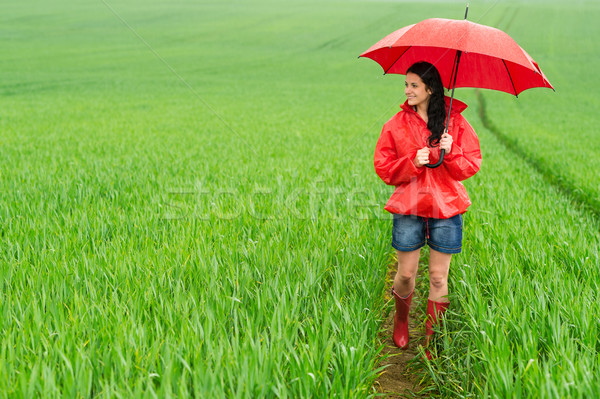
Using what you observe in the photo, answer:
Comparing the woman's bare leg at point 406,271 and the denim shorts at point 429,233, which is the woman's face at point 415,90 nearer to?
the denim shorts at point 429,233

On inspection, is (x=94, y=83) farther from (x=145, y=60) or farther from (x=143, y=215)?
(x=143, y=215)

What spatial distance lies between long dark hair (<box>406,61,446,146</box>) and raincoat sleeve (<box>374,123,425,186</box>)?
0.16 meters

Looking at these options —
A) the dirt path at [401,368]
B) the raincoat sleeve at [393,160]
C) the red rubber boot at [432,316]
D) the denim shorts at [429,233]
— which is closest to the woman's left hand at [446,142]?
the raincoat sleeve at [393,160]

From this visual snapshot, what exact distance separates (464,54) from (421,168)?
2.73ft

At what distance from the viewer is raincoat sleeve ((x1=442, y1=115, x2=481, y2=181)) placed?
8.04 ft

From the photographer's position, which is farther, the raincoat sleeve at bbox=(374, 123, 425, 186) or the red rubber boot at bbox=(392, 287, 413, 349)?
the red rubber boot at bbox=(392, 287, 413, 349)

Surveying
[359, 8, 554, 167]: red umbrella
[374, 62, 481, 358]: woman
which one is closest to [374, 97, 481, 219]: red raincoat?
[374, 62, 481, 358]: woman

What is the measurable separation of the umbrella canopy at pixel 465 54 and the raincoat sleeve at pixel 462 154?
354 mm

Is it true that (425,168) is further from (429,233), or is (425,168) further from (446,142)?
(429,233)

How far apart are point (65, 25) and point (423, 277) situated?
196 feet

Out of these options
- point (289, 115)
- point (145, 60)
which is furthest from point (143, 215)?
point (145, 60)

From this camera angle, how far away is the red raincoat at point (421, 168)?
250cm

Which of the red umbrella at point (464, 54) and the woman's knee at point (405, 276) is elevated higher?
the red umbrella at point (464, 54)

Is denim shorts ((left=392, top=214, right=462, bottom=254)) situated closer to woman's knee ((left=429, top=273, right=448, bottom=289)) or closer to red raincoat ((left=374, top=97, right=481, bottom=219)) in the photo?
red raincoat ((left=374, top=97, right=481, bottom=219))
